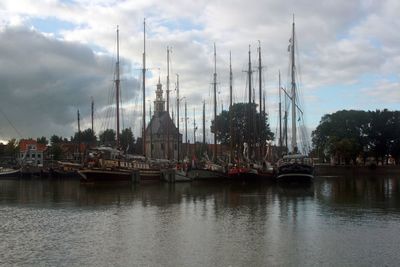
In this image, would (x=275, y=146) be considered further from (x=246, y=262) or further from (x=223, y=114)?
(x=246, y=262)

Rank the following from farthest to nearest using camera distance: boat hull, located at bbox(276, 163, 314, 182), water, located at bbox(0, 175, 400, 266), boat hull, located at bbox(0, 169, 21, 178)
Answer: boat hull, located at bbox(0, 169, 21, 178) → boat hull, located at bbox(276, 163, 314, 182) → water, located at bbox(0, 175, 400, 266)

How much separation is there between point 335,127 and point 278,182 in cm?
8077

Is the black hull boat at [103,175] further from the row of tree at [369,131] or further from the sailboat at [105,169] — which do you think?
the row of tree at [369,131]

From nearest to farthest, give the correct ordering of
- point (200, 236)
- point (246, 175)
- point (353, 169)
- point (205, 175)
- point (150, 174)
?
point (200, 236) < point (246, 175) < point (150, 174) < point (205, 175) < point (353, 169)

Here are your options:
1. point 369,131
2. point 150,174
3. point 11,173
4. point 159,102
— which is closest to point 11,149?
point 159,102

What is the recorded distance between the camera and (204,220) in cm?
2534

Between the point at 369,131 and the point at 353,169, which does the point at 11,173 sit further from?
the point at 369,131

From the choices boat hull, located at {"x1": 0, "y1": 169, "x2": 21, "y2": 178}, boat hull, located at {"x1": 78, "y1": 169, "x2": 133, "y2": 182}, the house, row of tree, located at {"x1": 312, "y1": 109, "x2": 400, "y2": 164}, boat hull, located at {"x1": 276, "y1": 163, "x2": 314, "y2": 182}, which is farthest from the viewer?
the house

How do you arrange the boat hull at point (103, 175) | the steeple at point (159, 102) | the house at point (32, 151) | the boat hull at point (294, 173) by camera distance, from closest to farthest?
the boat hull at point (294, 173)
the boat hull at point (103, 175)
the steeple at point (159, 102)
the house at point (32, 151)

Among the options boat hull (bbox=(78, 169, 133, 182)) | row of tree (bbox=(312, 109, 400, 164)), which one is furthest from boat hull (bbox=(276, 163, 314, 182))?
row of tree (bbox=(312, 109, 400, 164))

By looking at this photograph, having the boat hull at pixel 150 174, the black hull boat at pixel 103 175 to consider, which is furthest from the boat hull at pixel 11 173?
the boat hull at pixel 150 174

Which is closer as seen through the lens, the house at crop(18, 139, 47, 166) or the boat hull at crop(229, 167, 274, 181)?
the boat hull at crop(229, 167, 274, 181)

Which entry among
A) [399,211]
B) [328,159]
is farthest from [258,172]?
[328,159]

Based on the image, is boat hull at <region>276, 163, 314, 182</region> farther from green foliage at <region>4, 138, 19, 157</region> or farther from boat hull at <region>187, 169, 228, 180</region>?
green foliage at <region>4, 138, 19, 157</region>
